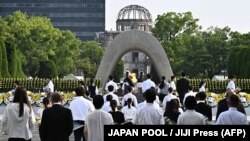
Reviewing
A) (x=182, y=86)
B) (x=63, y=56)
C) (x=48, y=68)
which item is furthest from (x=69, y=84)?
(x=63, y=56)

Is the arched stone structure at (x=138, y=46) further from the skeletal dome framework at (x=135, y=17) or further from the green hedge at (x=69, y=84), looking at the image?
the skeletal dome framework at (x=135, y=17)

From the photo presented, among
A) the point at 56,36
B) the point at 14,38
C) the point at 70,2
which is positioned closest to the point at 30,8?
the point at 70,2

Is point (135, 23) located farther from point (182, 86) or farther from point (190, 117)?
point (190, 117)

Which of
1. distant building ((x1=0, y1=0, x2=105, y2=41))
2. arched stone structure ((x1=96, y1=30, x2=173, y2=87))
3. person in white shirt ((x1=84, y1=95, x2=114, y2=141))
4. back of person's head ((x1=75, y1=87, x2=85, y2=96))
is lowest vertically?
person in white shirt ((x1=84, y1=95, x2=114, y2=141))

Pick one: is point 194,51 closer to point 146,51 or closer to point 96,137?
point 146,51

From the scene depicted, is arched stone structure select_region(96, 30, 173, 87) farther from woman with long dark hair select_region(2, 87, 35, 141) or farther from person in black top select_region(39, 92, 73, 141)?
person in black top select_region(39, 92, 73, 141)

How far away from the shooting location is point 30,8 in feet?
419

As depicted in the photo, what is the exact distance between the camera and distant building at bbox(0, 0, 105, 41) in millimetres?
127125

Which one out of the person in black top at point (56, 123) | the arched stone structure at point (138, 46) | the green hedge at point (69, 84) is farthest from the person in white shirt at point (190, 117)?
the green hedge at point (69, 84)

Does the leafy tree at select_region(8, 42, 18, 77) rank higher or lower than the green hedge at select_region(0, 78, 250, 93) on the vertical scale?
higher

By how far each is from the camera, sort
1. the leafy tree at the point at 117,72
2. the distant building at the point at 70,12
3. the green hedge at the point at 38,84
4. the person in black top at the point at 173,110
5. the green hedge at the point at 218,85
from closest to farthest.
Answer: the person in black top at the point at 173,110
the green hedge at the point at 218,85
the green hedge at the point at 38,84
the leafy tree at the point at 117,72
the distant building at the point at 70,12

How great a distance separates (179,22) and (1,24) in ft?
66.1

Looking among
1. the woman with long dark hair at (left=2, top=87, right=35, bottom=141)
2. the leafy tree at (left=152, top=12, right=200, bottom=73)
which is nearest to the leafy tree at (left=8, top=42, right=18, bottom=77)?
the leafy tree at (left=152, top=12, right=200, bottom=73)

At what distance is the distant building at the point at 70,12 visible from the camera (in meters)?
127
